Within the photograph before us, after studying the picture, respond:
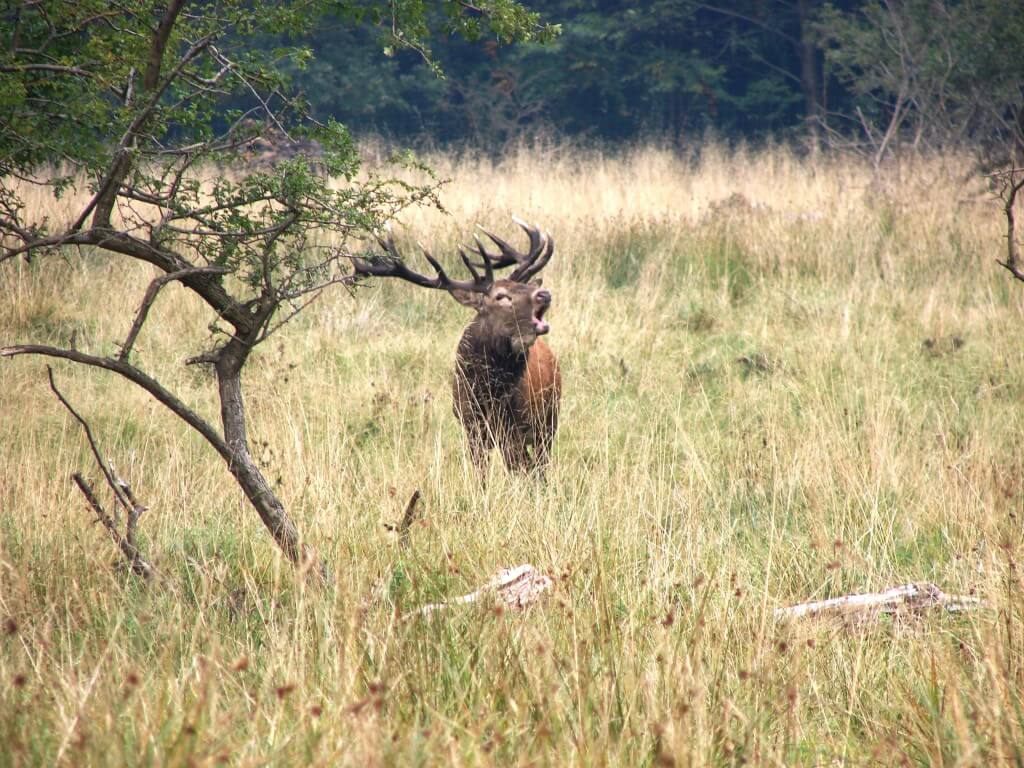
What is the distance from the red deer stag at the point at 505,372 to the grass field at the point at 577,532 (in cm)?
28

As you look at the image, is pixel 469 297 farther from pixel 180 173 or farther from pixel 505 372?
pixel 180 173

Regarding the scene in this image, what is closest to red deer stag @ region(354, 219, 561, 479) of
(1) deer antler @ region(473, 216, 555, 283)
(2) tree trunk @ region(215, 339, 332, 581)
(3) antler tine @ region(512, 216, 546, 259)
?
(1) deer antler @ region(473, 216, 555, 283)

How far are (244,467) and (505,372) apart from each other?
2.53m

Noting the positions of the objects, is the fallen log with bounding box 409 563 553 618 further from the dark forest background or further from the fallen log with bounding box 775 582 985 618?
the dark forest background

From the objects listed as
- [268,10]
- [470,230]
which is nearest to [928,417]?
[268,10]

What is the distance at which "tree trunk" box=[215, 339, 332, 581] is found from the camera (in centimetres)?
339

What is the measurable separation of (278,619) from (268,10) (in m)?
2.15

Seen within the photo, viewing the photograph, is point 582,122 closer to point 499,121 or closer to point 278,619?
point 499,121

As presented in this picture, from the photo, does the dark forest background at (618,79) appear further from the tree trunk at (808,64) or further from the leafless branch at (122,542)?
the leafless branch at (122,542)

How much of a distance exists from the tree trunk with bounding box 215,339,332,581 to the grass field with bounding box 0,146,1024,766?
0.58 feet

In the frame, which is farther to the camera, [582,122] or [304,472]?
[582,122]

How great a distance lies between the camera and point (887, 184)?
485 inches

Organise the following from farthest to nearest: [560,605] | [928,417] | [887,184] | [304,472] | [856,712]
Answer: [887,184] < [928,417] < [304,472] < [560,605] < [856,712]

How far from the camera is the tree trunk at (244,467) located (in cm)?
339
